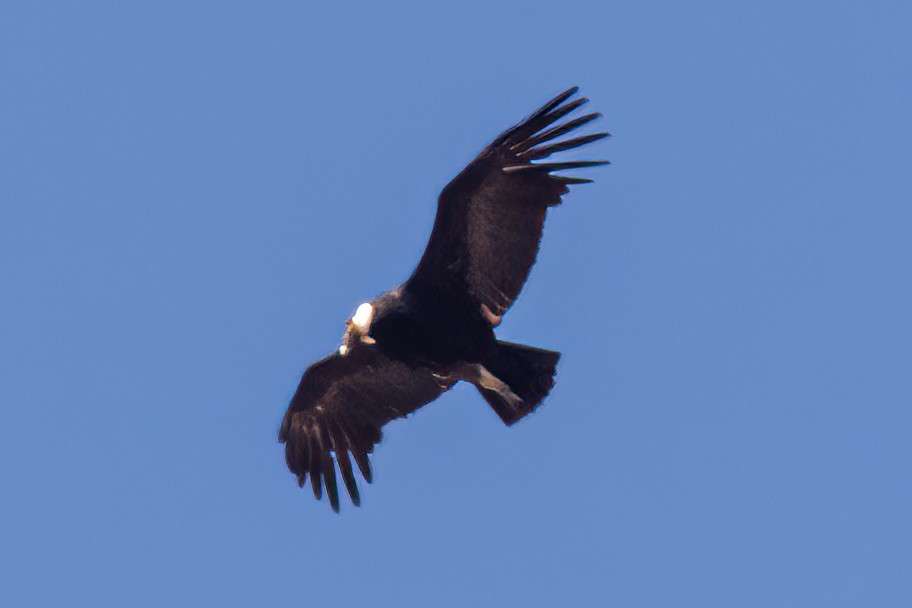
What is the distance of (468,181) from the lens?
47.4ft

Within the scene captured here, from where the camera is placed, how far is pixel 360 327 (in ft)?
49.0

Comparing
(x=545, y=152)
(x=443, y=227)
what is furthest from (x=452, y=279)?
(x=545, y=152)

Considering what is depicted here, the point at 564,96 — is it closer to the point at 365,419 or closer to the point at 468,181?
the point at 468,181

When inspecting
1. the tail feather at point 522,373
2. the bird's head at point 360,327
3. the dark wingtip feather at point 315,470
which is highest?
the bird's head at point 360,327

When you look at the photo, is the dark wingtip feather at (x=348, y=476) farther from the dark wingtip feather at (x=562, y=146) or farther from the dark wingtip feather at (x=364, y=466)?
the dark wingtip feather at (x=562, y=146)

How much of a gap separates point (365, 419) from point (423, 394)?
0.62 meters

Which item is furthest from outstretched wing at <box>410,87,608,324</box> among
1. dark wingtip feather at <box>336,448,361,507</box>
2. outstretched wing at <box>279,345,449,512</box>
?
dark wingtip feather at <box>336,448,361,507</box>

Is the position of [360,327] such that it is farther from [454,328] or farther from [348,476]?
[348,476]

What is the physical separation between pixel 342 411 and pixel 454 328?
1645 millimetres

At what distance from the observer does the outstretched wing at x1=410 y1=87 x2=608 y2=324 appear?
14.2 meters

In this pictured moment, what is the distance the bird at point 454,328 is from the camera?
14359mm

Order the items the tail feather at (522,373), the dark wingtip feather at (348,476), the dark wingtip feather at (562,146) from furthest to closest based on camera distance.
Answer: the dark wingtip feather at (348,476) → the tail feather at (522,373) → the dark wingtip feather at (562,146)

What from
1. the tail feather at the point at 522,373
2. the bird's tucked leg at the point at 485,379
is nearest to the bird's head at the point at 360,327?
the bird's tucked leg at the point at 485,379

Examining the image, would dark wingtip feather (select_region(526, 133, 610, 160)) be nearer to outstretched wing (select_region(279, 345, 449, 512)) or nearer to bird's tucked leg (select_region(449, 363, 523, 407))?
bird's tucked leg (select_region(449, 363, 523, 407))
